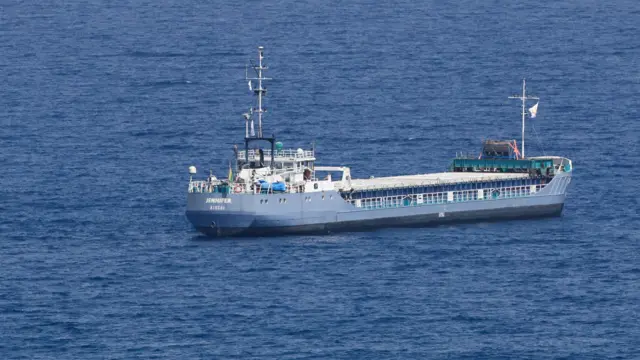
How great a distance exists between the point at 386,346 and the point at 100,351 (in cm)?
1954

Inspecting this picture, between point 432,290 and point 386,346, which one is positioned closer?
point 386,346

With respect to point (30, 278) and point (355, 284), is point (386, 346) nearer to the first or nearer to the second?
point (355, 284)

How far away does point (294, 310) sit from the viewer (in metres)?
190

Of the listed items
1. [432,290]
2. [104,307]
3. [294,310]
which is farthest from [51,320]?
[432,290]

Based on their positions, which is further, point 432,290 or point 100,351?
point 432,290

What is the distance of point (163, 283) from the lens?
19825cm

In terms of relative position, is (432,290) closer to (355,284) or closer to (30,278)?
(355,284)

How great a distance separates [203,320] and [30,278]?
63.1 ft

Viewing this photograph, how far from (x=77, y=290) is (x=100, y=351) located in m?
19.1

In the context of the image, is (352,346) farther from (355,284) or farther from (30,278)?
(30,278)

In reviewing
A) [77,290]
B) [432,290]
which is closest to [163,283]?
[77,290]

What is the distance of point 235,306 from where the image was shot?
190750mm

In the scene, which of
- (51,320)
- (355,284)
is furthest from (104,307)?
(355,284)

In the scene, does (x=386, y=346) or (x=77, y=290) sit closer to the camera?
(x=386, y=346)
